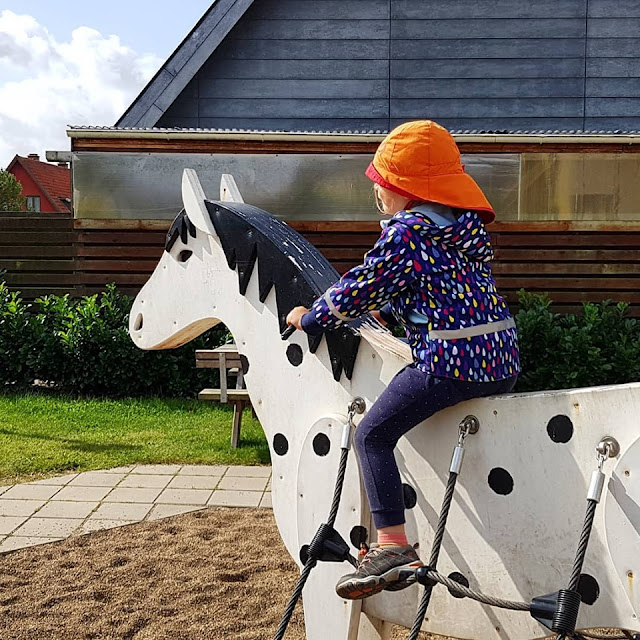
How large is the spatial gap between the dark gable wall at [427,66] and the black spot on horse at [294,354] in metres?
8.47

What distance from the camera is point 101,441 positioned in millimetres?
7387

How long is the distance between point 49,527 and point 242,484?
1.48 meters

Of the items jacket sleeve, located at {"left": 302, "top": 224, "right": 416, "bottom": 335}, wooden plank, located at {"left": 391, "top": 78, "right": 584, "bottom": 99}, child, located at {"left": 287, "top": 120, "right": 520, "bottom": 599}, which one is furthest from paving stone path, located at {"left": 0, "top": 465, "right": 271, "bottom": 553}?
wooden plank, located at {"left": 391, "top": 78, "right": 584, "bottom": 99}

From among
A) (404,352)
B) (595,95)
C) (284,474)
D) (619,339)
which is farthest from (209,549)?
(595,95)

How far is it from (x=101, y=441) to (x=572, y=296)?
17.9 ft

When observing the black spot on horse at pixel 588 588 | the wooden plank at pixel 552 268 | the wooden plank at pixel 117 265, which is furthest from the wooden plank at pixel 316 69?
the black spot on horse at pixel 588 588

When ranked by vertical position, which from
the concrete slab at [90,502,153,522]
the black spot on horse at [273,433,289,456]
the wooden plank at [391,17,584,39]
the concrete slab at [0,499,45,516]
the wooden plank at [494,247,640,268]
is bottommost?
the concrete slab at [90,502,153,522]

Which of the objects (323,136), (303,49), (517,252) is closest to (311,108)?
(303,49)

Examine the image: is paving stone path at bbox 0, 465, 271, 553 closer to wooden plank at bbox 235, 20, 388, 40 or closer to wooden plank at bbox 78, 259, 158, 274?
wooden plank at bbox 78, 259, 158, 274

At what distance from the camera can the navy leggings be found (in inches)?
93.8

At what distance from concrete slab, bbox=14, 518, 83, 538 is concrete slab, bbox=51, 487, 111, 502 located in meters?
0.42

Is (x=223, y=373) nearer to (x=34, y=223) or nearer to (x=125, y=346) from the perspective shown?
(x=125, y=346)

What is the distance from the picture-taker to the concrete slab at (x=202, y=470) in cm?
650

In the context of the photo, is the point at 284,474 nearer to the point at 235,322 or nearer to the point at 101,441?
the point at 235,322
